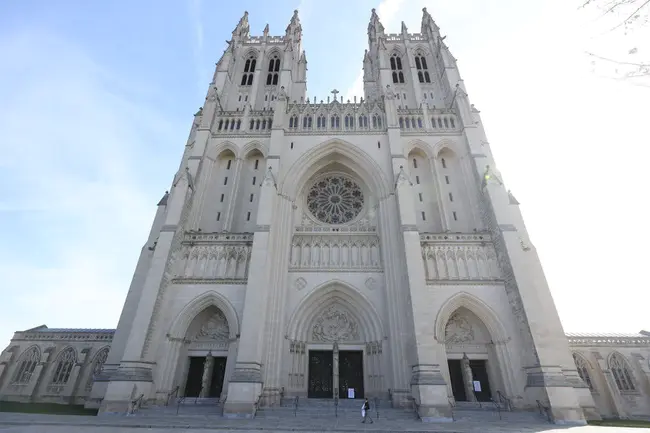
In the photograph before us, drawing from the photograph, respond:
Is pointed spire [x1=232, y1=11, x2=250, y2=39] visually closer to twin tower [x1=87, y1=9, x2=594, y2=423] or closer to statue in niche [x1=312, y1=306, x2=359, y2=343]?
twin tower [x1=87, y1=9, x2=594, y2=423]

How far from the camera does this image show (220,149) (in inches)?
891

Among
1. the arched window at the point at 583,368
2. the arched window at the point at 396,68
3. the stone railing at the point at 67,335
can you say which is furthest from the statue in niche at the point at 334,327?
the arched window at the point at 396,68

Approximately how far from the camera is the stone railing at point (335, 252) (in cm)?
1825

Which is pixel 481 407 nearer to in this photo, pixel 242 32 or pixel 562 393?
pixel 562 393

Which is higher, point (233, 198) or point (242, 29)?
point (242, 29)

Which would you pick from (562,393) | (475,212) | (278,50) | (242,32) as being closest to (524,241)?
(475,212)

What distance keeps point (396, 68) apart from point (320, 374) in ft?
94.8

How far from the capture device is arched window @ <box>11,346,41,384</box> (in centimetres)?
2400

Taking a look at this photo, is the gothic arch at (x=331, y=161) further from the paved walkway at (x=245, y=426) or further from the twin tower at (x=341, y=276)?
the paved walkway at (x=245, y=426)

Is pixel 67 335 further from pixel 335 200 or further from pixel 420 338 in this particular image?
pixel 420 338

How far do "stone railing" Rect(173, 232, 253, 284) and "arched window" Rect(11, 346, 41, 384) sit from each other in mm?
18784

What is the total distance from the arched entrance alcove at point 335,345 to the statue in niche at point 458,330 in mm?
3881

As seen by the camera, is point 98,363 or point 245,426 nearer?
point 245,426

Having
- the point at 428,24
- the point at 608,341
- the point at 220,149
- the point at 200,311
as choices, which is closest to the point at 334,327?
the point at 200,311
